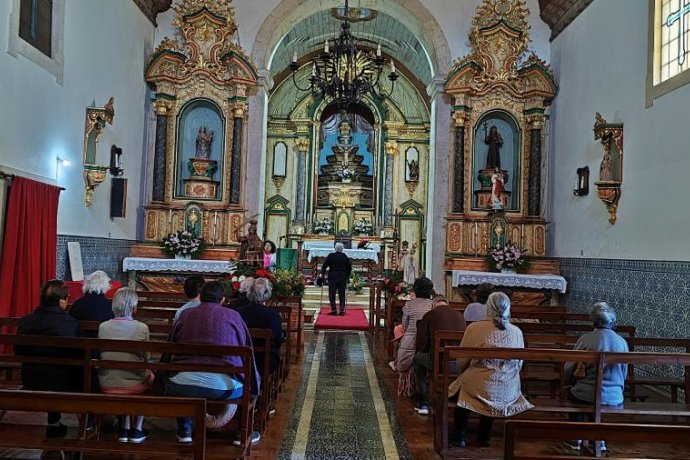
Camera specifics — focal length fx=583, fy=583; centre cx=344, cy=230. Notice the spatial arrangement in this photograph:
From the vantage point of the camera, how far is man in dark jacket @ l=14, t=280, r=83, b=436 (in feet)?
13.1

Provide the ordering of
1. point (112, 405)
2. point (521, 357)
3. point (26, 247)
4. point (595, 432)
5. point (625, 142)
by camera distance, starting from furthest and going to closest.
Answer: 1. point (625, 142)
2. point (26, 247)
3. point (521, 357)
4. point (112, 405)
5. point (595, 432)

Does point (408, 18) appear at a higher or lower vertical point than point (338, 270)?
higher

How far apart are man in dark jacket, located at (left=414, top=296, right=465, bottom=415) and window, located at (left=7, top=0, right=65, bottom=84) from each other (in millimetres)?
5804

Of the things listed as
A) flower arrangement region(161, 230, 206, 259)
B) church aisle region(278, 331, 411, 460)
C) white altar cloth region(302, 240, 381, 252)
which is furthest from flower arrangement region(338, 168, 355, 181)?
church aisle region(278, 331, 411, 460)

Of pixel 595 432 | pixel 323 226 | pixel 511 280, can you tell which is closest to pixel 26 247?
pixel 595 432

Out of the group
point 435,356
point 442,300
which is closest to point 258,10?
point 442,300

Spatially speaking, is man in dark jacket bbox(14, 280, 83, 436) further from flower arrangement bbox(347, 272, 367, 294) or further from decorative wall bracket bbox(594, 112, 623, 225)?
flower arrangement bbox(347, 272, 367, 294)

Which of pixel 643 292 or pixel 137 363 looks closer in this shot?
pixel 137 363

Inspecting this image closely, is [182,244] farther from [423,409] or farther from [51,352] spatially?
[51,352]

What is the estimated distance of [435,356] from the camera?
4883 millimetres

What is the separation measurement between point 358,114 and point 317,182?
2.94 meters

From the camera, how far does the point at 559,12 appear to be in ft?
39.9

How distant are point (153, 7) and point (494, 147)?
796 centimetres

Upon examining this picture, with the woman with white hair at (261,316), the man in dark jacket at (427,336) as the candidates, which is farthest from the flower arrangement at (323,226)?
the woman with white hair at (261,316)
